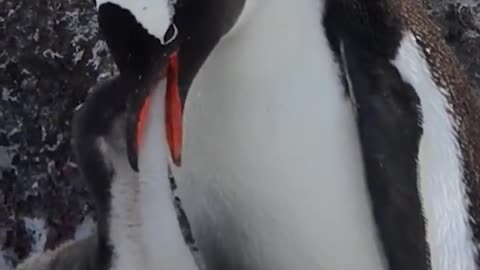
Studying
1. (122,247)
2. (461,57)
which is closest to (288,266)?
(122,247)

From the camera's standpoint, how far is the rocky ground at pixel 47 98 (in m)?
2.98

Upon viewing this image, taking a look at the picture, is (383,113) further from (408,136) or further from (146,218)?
(146,218)

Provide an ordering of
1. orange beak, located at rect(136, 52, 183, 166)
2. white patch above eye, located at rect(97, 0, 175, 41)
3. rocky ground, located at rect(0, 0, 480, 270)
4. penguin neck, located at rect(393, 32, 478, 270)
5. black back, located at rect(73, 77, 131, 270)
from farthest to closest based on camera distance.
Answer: rocky ground, located at rect(0, 0, 480, 270) < penguin neck, located at rect(393, 32, 478, 270) < black back, located at rect(73, 77, 131, 270) < orange beak, located at rect(136, 52, 183, 166) < white patch above eye, located at rect(97, 0, 175, 41)

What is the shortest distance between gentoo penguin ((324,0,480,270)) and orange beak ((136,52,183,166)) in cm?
29

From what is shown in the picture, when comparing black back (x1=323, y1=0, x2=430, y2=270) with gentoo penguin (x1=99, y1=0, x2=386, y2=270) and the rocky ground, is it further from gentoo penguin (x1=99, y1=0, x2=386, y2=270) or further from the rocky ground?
the rocky ground

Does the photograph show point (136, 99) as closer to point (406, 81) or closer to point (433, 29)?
point (406, 81)

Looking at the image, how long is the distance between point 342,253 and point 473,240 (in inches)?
7.8

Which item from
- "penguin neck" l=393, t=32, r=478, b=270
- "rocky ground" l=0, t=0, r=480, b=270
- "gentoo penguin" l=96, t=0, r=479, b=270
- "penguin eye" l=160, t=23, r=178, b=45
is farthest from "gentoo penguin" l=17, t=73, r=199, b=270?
"rocky ground" l=0, t=0, r=480, b=270

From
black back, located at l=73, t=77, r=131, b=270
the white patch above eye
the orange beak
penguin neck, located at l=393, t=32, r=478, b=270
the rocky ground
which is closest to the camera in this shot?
the white patch above eye

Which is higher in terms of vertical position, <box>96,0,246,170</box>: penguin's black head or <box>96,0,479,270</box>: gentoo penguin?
<box>96,0,246,170</box>: penguin's black head

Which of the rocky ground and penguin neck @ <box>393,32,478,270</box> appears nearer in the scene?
penguin neck @ <box>393,32,478,270</box>

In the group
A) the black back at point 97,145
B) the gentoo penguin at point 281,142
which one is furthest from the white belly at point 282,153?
the black back at point 97,145

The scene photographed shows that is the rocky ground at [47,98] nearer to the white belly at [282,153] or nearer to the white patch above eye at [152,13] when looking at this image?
the white belly at [282,153]

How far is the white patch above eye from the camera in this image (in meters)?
1.55
